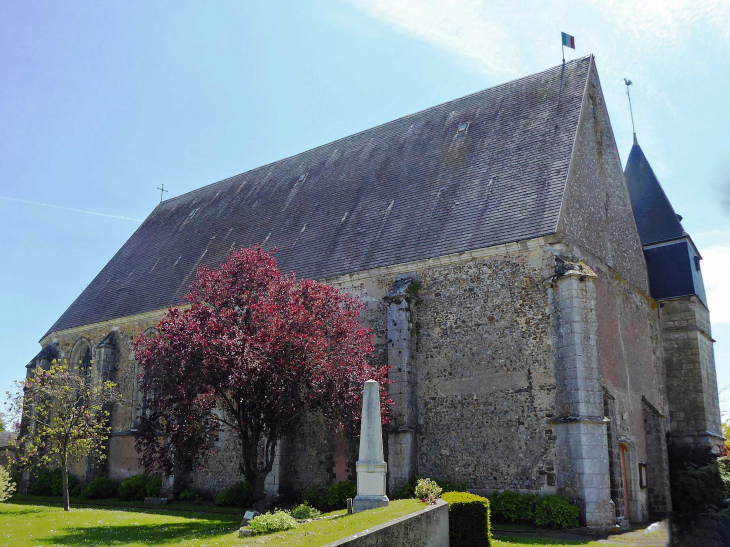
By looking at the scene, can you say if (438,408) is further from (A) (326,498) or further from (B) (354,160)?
(B) (354,160)

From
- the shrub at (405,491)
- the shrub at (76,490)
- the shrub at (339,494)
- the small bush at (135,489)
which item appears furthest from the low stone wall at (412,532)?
the shrub at (76,490)

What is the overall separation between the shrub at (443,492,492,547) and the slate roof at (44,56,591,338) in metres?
7.26

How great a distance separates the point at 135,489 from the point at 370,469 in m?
13.7

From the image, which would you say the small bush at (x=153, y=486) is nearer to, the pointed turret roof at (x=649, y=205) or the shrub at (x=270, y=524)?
the shrub at (x=270, y=524)

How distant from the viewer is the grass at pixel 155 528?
28.5ft

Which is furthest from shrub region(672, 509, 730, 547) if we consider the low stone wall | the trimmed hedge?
the low stone wall

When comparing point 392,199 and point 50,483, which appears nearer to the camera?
point 392,199

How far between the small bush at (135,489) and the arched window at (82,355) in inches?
258

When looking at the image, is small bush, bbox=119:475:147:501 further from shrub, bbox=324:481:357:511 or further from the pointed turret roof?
the pointed turret roof

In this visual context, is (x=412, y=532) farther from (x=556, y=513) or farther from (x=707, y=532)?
(x=707, y=532)

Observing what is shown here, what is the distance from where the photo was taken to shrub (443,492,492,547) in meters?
10.3

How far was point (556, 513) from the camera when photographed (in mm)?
13320

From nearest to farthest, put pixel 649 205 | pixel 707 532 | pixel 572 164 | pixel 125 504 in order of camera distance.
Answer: pixel 707 532 < pixel 572 164 < pixel 125 504 < pixel 649 205

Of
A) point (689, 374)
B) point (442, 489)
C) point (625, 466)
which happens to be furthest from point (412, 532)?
point (689, 374)
